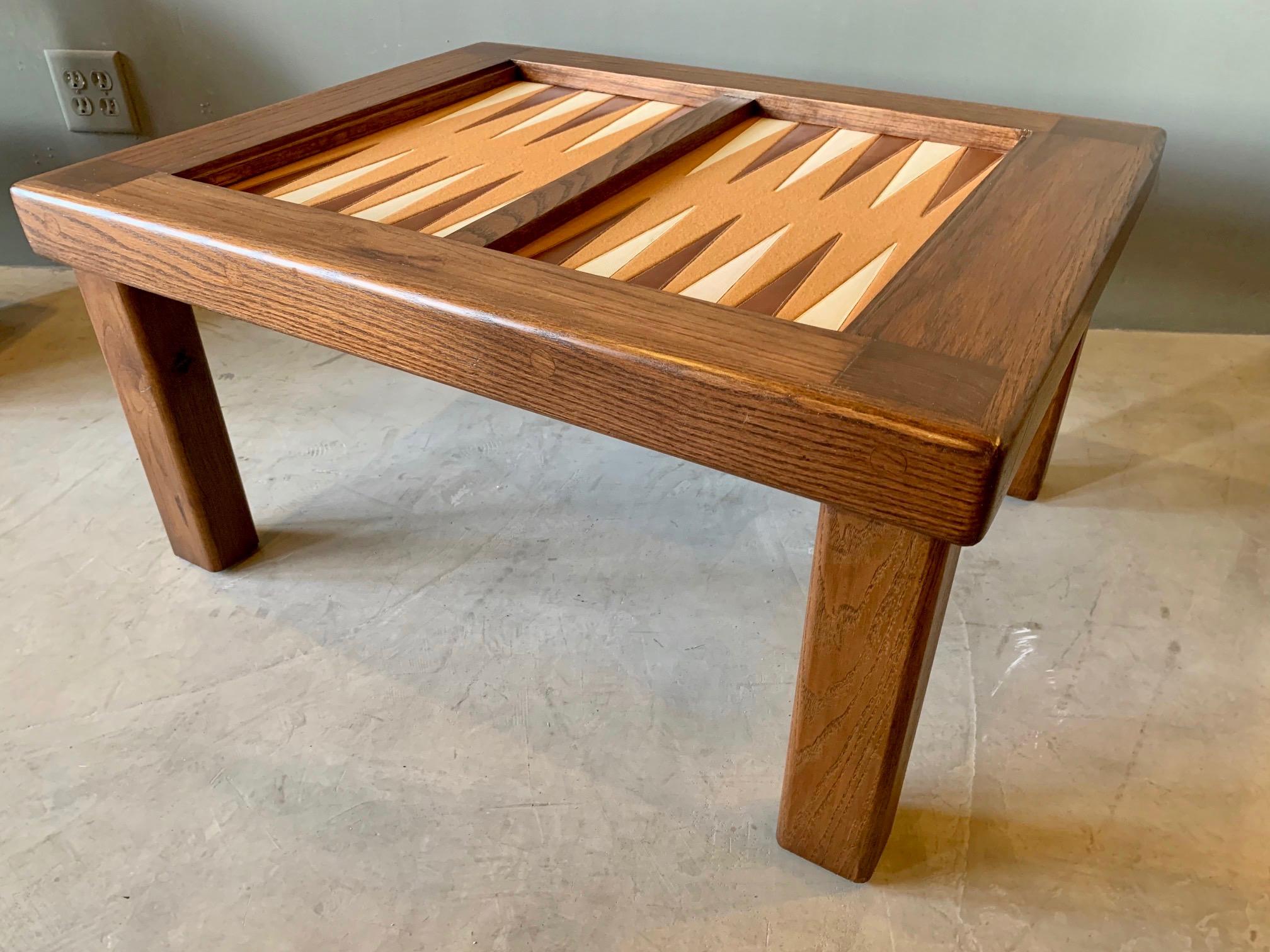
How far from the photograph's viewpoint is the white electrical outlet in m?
1.64

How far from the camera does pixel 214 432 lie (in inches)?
41.9

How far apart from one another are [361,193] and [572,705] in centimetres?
54

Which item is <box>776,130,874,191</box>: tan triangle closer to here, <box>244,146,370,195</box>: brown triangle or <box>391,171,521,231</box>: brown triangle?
<box>391,171,521,231</box>: brown triangle

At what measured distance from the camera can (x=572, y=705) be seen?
95 centimetres

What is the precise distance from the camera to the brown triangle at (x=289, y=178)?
2.96 ft

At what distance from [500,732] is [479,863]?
0.46ft

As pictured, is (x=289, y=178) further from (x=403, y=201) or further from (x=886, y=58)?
(x=886, y=58)

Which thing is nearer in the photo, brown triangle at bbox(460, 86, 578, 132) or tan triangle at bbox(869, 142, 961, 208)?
tan triangle at bbox(869, 142, 961, 208)

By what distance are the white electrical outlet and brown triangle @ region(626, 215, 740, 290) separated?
4.52 feet

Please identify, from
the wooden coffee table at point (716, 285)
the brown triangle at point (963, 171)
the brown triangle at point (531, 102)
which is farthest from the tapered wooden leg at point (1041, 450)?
the brown triangle at point (531, 102)

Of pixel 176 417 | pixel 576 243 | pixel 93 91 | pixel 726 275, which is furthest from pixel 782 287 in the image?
pixel 93 91

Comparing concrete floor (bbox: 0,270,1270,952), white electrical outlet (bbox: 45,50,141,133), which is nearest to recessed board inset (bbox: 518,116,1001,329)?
concrete floor (bbox: 0,270,1270,952)

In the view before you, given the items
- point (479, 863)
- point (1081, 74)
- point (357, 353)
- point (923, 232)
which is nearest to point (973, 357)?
point (923, 232)

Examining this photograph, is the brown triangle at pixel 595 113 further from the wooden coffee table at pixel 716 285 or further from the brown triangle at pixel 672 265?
the brown triangle at pixel 672 265
